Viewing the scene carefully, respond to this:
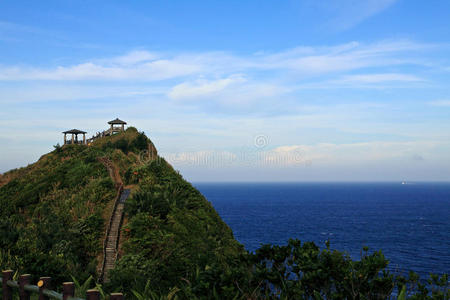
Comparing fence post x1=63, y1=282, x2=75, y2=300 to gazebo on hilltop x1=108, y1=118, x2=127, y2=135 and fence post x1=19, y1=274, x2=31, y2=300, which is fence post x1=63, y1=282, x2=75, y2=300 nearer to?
fence post x1=19, y1=274, x2=31, y2=300

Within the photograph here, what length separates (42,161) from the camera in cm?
4591

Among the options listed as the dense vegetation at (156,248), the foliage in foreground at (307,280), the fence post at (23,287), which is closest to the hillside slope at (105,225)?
the dense vegetation at (156,248)

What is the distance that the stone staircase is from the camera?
1891cm

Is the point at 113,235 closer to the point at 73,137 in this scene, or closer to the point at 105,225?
the point at 105,225

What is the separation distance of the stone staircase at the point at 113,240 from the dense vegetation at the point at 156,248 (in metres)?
0.47

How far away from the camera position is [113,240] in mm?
21094

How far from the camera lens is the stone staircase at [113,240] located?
62.0 feet

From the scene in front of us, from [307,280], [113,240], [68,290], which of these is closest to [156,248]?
[113,240]

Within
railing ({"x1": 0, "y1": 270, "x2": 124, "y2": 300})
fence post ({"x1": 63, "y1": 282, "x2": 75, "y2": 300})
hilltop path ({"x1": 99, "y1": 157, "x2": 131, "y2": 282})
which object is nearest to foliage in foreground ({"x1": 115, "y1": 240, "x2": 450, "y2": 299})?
railing ({"x1": 0, "y1": 270, "x2": 124, "y2": 300})

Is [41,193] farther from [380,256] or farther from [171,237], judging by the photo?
[380,256]

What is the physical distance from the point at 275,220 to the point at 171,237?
3224 inches

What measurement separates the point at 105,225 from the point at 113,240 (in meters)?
1.86

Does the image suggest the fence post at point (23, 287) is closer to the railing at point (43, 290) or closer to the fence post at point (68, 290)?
the railing at point (43, 290)

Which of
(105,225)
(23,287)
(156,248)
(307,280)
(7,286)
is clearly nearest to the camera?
(23,287)
